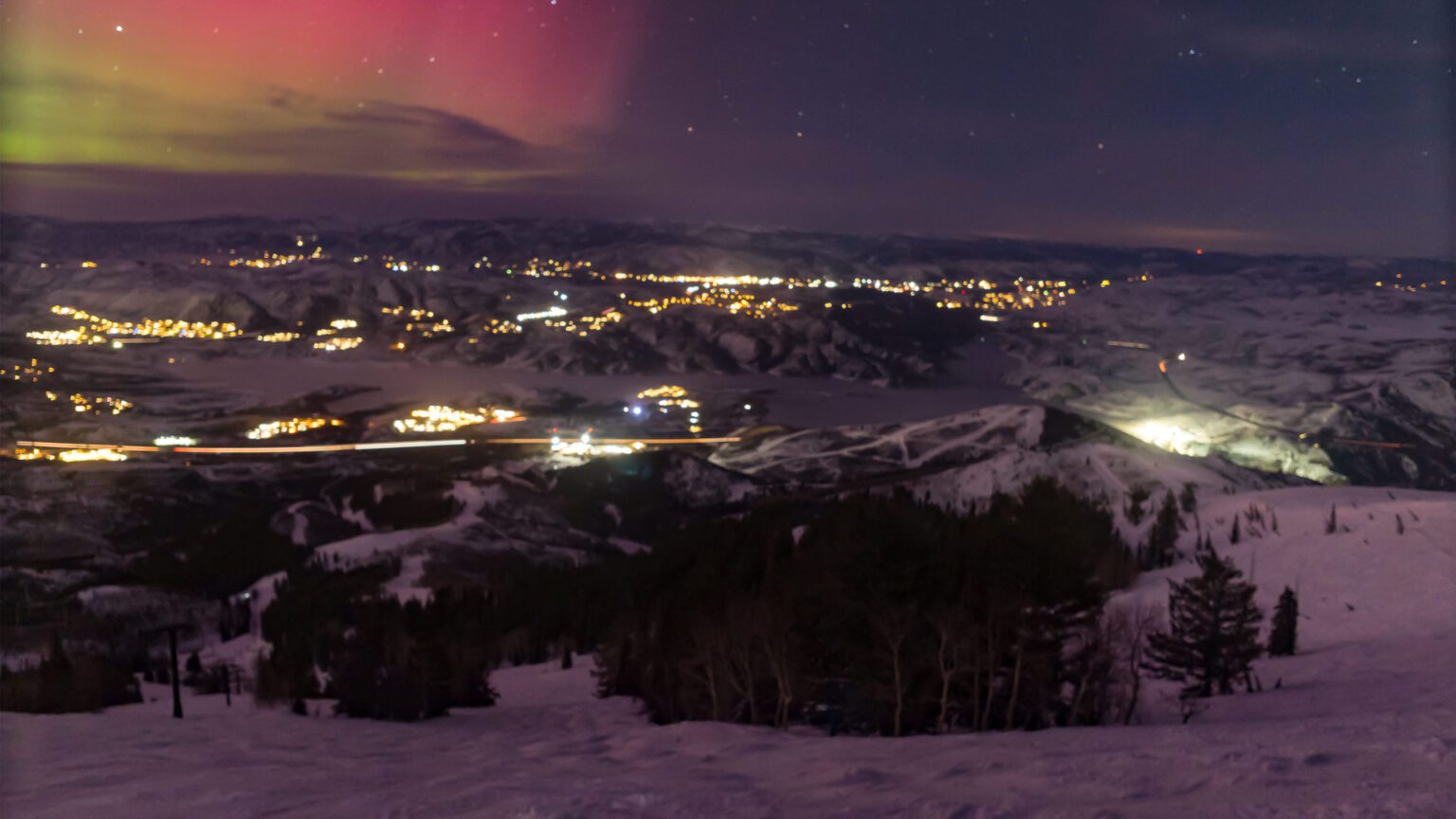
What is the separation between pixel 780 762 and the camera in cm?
1716

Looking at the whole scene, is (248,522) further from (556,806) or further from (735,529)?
(556,806)

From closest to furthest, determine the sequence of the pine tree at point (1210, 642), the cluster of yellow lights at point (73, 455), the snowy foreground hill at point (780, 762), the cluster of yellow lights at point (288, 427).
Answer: the snowy foreground hill at point (780, 762) → the pine tree at point (1210, 642) → the cluster of yellow lights at point (73, 455) → the cluster of yellow lights at point (288, 427)

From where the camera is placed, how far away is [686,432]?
132 meters

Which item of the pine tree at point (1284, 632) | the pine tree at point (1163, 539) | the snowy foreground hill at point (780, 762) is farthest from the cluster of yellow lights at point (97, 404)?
the pine tree at point (1284, 632)

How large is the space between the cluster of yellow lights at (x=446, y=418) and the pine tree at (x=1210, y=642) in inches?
4341

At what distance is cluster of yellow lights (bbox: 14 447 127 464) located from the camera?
9806cm

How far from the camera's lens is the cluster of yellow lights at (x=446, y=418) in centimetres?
12950

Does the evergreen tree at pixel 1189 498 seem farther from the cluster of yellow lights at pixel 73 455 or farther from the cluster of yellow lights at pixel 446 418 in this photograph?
the cluster of yellow lights at pixel 73 455

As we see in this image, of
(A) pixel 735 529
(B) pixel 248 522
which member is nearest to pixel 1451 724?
(A) pixel 735 529

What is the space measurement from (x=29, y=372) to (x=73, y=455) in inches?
1864

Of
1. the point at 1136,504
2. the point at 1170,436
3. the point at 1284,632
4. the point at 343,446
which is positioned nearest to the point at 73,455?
the point at 343,446

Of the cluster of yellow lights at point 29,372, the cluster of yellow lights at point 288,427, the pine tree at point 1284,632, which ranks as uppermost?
the cluster of yellow lights at point 29,372

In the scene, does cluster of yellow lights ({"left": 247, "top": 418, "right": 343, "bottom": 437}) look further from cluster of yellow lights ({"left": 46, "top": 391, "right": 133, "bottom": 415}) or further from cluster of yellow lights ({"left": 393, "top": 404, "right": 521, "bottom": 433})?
cluster of yellow lights ({"left": 46, "top": 391, "right": 133, "bottom": 415})

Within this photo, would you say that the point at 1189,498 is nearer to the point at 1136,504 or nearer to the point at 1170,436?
the point at 1136,504
